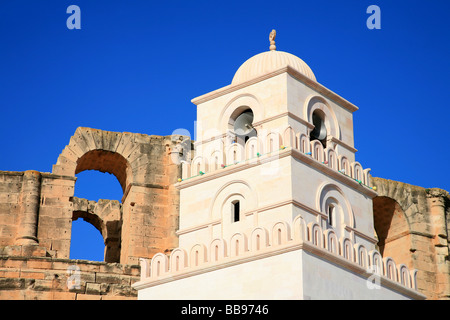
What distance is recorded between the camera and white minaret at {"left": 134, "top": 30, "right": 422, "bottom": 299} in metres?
27.1

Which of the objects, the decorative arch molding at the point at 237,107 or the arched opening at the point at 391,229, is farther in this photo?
the arched opening at the point at 391,229

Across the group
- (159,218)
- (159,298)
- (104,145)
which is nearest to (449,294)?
(159,218)

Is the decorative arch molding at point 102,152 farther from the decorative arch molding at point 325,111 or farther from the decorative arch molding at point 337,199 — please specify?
the decorative arch molding at point 337,199

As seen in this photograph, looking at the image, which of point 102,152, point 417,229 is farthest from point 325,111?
point 417,229

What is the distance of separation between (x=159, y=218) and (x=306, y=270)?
43.5 ft

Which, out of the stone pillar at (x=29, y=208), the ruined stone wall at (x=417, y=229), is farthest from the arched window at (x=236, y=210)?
the ruined stone wall at (x=417, y=229)

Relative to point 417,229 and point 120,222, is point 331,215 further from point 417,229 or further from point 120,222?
point 120,222

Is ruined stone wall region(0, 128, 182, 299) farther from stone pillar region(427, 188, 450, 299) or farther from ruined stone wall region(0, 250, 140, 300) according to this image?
stone pillar region(427, 188, 450, 299)

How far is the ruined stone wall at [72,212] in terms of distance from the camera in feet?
117

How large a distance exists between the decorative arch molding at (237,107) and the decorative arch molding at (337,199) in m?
2.74

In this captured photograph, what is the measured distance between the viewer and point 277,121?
29625 mm

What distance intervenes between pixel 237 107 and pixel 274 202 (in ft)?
11.9

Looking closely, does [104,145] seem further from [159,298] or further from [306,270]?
[306,270]
